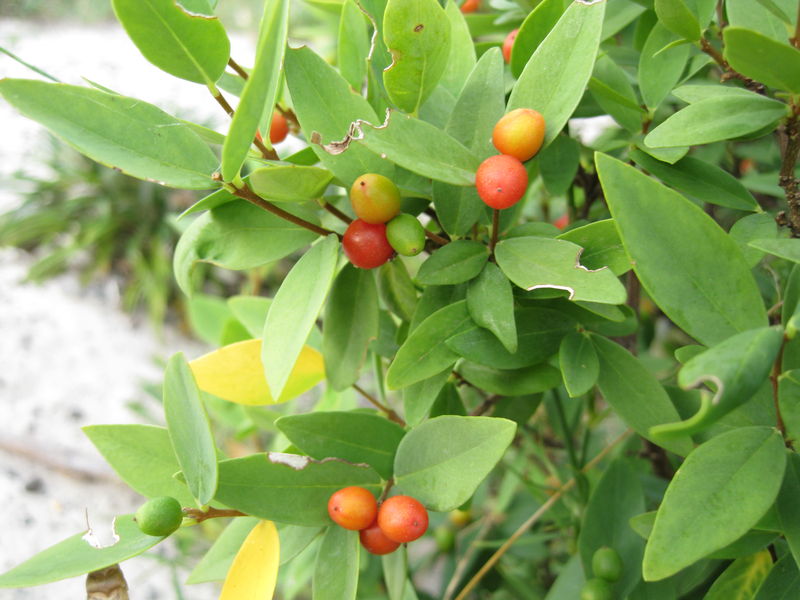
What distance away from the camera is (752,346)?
0.28m

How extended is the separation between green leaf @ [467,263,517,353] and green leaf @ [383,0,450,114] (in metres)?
0.11

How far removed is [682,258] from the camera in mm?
350

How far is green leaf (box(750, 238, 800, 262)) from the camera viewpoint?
348 mm

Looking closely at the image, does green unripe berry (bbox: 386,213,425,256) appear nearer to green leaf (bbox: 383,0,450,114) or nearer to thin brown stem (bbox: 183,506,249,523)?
green leaf (bbox: 383,0,450,114)

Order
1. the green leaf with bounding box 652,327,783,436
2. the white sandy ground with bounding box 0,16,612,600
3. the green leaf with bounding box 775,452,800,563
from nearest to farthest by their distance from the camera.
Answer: the green leaf with bounding box 652,327,783,436 < the green leaf with bounding box 775,452,800,563 < the white sandy ground with bounding box 0,16,612,600

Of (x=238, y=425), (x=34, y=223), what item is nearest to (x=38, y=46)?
(x=34, y=223)

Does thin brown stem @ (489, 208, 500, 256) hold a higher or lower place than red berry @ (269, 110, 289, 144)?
lower

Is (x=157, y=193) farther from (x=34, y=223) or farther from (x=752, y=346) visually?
(x=752, y=346)

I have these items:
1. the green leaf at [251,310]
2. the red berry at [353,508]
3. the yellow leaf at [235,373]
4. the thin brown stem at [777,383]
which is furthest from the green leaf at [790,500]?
the green leaf at [251,310]

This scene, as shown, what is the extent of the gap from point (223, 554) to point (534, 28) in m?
0.41

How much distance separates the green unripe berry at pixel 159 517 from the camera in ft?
1.28

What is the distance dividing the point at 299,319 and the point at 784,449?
261 millimetres

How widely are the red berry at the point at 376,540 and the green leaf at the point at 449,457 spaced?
0.03 meters

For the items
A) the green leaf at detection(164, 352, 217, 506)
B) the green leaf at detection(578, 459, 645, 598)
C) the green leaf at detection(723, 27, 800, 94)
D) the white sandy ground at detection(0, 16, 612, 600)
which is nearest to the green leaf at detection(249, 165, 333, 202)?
the green leaf at detection(164, 352, 217, 506)
